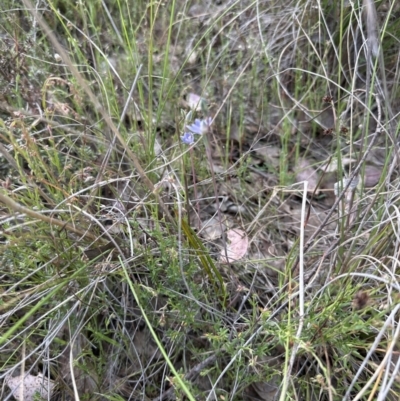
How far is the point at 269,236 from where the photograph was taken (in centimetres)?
136

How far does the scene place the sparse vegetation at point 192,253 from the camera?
943 mm

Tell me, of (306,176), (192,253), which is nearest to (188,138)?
(192,253)

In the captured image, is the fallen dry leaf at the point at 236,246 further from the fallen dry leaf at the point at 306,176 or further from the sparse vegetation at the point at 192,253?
the fallen dry leaf at the point at 306,176

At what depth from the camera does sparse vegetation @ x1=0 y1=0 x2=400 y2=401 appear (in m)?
0.94

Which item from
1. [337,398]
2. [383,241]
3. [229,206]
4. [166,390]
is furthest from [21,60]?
[337,398]

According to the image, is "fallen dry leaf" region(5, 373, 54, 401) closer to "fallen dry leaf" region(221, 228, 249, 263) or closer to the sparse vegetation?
the sparse vegetation

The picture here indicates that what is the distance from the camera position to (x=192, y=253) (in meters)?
1.11

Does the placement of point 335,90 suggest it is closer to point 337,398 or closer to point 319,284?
point 319,284

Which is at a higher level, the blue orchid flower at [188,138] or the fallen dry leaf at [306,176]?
the blue orchid flower at [188,138]

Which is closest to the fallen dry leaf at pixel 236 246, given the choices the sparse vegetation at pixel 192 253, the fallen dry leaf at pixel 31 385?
the sparse vegetation at pixel 192 253

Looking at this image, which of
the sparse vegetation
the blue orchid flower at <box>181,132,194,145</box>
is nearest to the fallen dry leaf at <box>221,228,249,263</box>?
the sparse vegetation

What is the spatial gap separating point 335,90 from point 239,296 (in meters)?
0.80

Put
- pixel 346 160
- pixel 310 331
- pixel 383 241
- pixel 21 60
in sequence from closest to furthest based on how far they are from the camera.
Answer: pixel 310 331, pixel 383 241, pixel 21 60, pixel 346 160

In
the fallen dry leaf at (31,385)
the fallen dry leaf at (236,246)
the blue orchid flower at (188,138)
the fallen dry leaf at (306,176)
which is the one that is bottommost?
the fallen dry leaf at (31,385)
